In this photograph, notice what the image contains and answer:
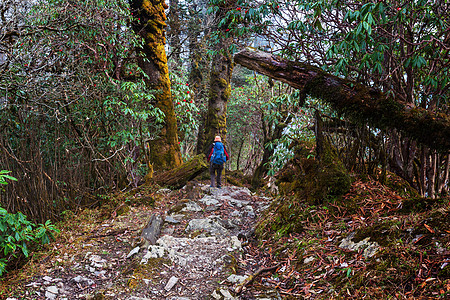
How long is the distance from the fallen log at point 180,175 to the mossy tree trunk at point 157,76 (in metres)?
0.71

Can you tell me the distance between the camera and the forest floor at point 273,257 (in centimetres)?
213

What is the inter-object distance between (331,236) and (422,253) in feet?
3.58

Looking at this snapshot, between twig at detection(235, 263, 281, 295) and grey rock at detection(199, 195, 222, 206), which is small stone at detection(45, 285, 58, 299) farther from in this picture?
grey rock at detection(199, 195, 222, 206)

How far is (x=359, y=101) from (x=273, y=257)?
222 cm

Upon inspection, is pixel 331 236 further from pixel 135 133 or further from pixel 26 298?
pixel 135 133

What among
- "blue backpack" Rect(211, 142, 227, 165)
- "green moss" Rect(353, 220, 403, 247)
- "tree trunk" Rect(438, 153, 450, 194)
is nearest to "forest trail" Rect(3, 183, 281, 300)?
"green moss" Rect(353, 220, 403, 247)

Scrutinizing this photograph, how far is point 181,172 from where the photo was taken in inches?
274

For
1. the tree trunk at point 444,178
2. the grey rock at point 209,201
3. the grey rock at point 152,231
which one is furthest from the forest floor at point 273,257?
the grey rock at point 209,201

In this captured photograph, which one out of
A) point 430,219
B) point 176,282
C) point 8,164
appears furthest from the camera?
point 8,164

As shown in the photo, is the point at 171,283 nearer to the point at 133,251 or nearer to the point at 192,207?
the point at 133,251

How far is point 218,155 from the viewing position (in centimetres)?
836

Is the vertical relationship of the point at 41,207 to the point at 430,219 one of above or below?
below

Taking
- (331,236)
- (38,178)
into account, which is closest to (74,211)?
(38,178)

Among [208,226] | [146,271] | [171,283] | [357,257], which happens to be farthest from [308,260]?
[208,226]
